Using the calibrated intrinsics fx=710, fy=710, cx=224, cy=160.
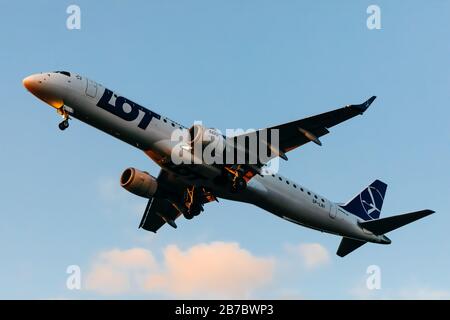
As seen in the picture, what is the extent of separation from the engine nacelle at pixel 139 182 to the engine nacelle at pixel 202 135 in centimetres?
568

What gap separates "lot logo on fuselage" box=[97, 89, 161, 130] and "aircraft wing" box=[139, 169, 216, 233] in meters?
4.69

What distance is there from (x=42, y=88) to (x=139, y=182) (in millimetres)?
8791

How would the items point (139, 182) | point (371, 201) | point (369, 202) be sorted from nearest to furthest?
point (139, 182) → point (369, 202) → point (371, 201)

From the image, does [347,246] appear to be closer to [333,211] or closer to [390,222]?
[333,211]

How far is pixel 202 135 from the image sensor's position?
3897 cm

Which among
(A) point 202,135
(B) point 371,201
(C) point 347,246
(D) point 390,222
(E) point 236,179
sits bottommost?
(C) point 347,246

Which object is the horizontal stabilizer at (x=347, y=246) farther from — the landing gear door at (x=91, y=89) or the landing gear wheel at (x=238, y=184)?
the landing gear door at (x=91, y=89)

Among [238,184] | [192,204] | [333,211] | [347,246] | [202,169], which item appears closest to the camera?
[202,169]

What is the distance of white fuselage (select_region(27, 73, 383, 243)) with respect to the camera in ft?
125

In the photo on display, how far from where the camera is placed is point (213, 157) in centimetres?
3988

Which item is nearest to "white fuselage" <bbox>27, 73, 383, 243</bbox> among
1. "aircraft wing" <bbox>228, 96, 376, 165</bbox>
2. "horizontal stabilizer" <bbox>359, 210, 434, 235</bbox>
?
"aircraft wing" <bbox>228, 96, 376, 165</bbox>

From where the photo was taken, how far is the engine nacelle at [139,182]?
43.3 metres

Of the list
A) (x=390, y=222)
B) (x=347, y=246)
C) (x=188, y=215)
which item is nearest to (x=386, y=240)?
(x=390, y=222)
